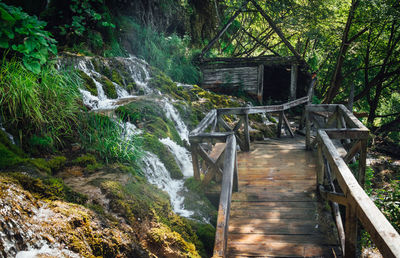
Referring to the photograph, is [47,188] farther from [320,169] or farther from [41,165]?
[320,169]

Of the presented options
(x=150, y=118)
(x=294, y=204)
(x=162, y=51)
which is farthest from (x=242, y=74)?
(x=294, y=204)

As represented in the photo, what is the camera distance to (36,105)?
3.69 metres

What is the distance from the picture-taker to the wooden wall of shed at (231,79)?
1320 centimetres

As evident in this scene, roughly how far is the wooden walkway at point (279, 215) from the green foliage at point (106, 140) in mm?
1730

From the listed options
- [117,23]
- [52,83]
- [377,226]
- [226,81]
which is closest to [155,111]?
[52,83]

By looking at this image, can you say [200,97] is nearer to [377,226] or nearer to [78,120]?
[78,120]

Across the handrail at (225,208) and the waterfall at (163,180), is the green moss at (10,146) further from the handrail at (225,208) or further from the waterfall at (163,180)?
the handrail at (225,208)

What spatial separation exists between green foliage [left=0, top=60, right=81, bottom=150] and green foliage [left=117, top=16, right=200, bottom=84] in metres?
7.14

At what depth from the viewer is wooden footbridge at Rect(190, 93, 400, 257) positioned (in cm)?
233

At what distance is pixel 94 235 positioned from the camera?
2207 millimetres

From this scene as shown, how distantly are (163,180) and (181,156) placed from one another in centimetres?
119


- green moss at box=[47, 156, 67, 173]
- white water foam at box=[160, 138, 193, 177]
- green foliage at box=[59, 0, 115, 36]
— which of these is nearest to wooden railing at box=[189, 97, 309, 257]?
white water foam at box=[160, 138, 193, 177]

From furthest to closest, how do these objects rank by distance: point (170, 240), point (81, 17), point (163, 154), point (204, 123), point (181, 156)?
point (81, 17), point (181, 156), point (163, 154), point (204, 123), point (170, 240)

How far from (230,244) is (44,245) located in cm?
197
